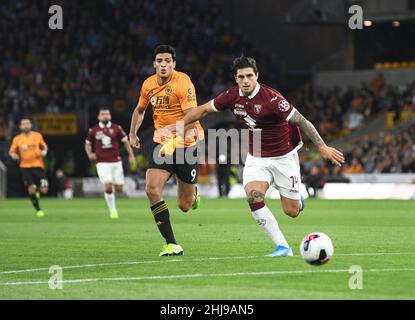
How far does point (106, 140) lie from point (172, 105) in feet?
36.1

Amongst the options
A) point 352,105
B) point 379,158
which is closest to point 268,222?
point 379,158

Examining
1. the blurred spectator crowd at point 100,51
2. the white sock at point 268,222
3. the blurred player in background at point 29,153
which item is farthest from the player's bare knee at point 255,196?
the blurred spectator crowd at point 100,51

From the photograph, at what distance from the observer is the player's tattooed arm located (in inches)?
514

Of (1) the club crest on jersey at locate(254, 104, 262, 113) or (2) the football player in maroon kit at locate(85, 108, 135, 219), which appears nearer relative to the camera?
(1) the club crest on jersey at locate(254, 104, 262, 113)

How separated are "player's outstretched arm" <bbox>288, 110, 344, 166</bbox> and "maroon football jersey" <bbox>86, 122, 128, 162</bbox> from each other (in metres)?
12.7

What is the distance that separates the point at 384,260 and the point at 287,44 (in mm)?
39255

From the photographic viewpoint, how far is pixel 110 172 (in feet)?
84.4

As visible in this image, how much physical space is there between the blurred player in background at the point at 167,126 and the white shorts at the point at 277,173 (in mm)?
1179

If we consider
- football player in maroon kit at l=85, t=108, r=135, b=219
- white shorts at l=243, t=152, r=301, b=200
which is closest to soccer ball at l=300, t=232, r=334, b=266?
white shorts at l=243, t=152, r=301, b=200

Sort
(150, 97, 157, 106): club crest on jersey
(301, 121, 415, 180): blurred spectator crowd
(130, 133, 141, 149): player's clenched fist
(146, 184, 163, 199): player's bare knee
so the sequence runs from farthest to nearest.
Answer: (301, 121, 415, 180): blurred spectator crowd
(130, 133, 141, 149): player's clenched fist
(150, 97, 157, 106): club crest on jersey
(146, 184, 163, 199): player's bare knee

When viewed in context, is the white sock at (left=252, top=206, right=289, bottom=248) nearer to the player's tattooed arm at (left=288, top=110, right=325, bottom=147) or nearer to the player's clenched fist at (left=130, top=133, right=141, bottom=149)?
the player's tattooed arm at (left=288, top=110, right=325, bottom=147)

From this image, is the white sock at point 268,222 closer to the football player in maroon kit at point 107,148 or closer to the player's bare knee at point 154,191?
the player's bare knee at point 154,191

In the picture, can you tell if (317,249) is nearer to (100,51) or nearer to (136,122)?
(136,122)

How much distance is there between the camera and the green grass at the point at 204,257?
10.3m
